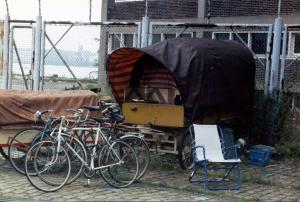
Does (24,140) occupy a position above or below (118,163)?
above

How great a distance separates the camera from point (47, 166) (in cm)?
823

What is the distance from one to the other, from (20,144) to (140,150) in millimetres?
1952

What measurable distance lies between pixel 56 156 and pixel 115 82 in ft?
9.94

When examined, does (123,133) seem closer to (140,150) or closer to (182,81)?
(140,150)

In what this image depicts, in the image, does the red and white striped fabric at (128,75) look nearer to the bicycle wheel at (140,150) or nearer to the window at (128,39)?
the bicycle wheel at (140,150)

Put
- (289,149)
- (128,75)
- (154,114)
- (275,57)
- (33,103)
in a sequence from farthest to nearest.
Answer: (275,57) → (289,149) → (128,75) → (154,114) → (33,103)

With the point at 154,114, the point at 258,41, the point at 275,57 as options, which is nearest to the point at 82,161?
the point at 154,114

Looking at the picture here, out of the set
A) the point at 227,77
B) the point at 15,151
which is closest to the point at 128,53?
the point at 227,77

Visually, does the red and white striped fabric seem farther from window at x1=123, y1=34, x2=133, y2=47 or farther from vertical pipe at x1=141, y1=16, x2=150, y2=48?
window at x1=123, y1=34, x2=133, y2=47

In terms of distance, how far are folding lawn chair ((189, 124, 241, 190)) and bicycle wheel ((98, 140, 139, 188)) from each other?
945mm

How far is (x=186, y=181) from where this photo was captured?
8.91 m

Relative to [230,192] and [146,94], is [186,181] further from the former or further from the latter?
[146,94]

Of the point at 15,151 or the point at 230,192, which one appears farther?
the point at 15,151

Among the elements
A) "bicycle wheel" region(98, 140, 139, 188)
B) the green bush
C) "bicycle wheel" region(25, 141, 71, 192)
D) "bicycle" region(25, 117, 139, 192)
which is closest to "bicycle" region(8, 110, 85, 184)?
"bicycle" region(25, 117, 139, 192)
